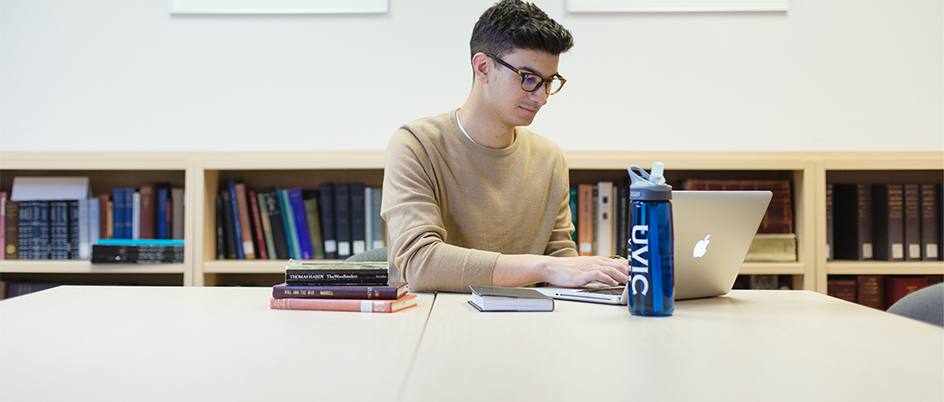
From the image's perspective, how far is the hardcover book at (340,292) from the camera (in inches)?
37.2

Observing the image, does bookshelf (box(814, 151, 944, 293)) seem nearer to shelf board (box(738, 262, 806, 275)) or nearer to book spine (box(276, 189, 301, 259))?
shelf board (box(738, 262, 806, 275))

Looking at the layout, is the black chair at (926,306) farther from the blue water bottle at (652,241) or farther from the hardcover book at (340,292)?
the hardcover book at (340,292)

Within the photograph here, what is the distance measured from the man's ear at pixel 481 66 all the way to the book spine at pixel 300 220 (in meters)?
0.89

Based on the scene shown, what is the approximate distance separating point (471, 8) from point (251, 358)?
2.03 m

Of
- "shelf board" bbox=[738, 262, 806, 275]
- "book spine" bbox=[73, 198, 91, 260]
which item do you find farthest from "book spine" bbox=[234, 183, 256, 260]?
"shelf board" bbox=[738, 262, 806, 275]

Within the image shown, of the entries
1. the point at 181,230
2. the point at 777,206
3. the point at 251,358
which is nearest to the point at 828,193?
the point at 777,206

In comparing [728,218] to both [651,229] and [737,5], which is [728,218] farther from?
[737,5]

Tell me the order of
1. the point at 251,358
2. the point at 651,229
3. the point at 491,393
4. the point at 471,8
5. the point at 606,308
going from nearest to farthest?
the point at 491,393, the point at 251,358, the point at 651,229, the point at 606,308, the point at 471,8

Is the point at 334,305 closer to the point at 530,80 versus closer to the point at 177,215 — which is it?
the point at 530,80

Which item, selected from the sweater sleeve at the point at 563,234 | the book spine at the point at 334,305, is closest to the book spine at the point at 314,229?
the sweater sleeve at the point at 563,234

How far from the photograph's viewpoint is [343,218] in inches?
83.7

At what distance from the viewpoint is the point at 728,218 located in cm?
95

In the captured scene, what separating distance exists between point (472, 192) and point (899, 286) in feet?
5.48

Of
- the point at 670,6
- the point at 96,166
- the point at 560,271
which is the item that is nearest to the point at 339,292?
the point at 560,271
